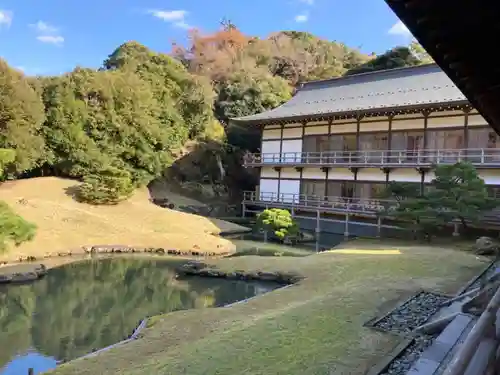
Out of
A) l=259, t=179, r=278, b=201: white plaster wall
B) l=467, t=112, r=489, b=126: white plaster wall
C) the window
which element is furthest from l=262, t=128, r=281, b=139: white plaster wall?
l=467, t=112, r=489, b=126: white plaster wall

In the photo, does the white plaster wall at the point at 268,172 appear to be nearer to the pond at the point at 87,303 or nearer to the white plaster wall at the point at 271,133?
the white plaster wall at the point at 271,133

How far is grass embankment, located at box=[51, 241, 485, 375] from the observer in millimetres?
4977

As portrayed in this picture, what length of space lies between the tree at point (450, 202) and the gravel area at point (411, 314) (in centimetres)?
718

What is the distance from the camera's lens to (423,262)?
10852mm

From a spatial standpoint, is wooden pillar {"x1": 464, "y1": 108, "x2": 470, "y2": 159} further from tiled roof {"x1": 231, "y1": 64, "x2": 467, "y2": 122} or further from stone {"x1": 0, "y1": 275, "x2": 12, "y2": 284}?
stone {"x1": 0, "y1": 275, "x2": 12, "y2": 284}

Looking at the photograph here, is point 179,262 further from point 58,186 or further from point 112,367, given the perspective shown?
point 58,186

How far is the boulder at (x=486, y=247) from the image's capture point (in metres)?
12.5

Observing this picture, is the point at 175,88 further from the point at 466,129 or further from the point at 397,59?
the point at 466,129

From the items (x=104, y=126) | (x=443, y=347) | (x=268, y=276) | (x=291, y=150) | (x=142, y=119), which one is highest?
(x=142, y=119)

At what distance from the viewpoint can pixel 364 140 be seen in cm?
2058

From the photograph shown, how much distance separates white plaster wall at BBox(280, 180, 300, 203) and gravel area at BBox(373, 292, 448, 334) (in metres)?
14.5

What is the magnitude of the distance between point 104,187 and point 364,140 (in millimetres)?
12751

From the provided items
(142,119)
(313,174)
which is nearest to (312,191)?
(313,174)

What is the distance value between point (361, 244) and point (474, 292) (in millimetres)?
8499
